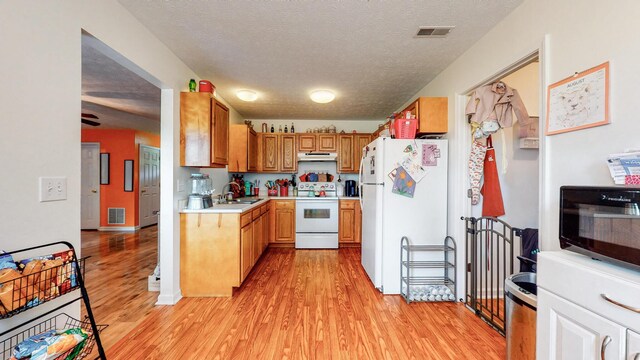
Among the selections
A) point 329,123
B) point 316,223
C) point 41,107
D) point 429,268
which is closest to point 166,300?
point 41,107

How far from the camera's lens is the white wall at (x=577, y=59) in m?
1.13

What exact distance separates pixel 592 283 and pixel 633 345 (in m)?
0.19

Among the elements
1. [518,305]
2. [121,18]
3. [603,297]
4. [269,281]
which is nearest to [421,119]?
[518,305]

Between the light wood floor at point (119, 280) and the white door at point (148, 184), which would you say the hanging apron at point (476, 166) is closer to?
the light wood floor at point (119, 280)

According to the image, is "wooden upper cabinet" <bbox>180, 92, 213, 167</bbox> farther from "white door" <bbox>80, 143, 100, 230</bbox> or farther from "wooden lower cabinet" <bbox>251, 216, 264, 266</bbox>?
"white door" <bbox>80, 143, 100, 230</bbox>

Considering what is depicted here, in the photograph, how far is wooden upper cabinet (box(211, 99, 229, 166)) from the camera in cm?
261

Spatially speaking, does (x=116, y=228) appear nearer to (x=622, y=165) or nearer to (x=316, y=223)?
(x=316, y=223)

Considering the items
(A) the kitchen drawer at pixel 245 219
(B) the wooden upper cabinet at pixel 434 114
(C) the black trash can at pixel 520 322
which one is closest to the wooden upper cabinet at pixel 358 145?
(B) the wooden upper cabinet at pixel 434 114

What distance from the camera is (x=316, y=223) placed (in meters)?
4.37

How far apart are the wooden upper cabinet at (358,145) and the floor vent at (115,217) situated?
546cm

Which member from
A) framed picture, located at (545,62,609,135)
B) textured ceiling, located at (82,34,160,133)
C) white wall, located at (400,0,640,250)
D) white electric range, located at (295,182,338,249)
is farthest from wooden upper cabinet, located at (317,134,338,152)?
framed picture, located at (545,62,609,135)

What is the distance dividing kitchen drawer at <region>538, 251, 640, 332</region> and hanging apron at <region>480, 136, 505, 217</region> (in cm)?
130

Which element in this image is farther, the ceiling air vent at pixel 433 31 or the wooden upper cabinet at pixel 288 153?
the wooden upper cabinet at pixel 288 153

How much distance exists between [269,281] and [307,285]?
468 millimetres
